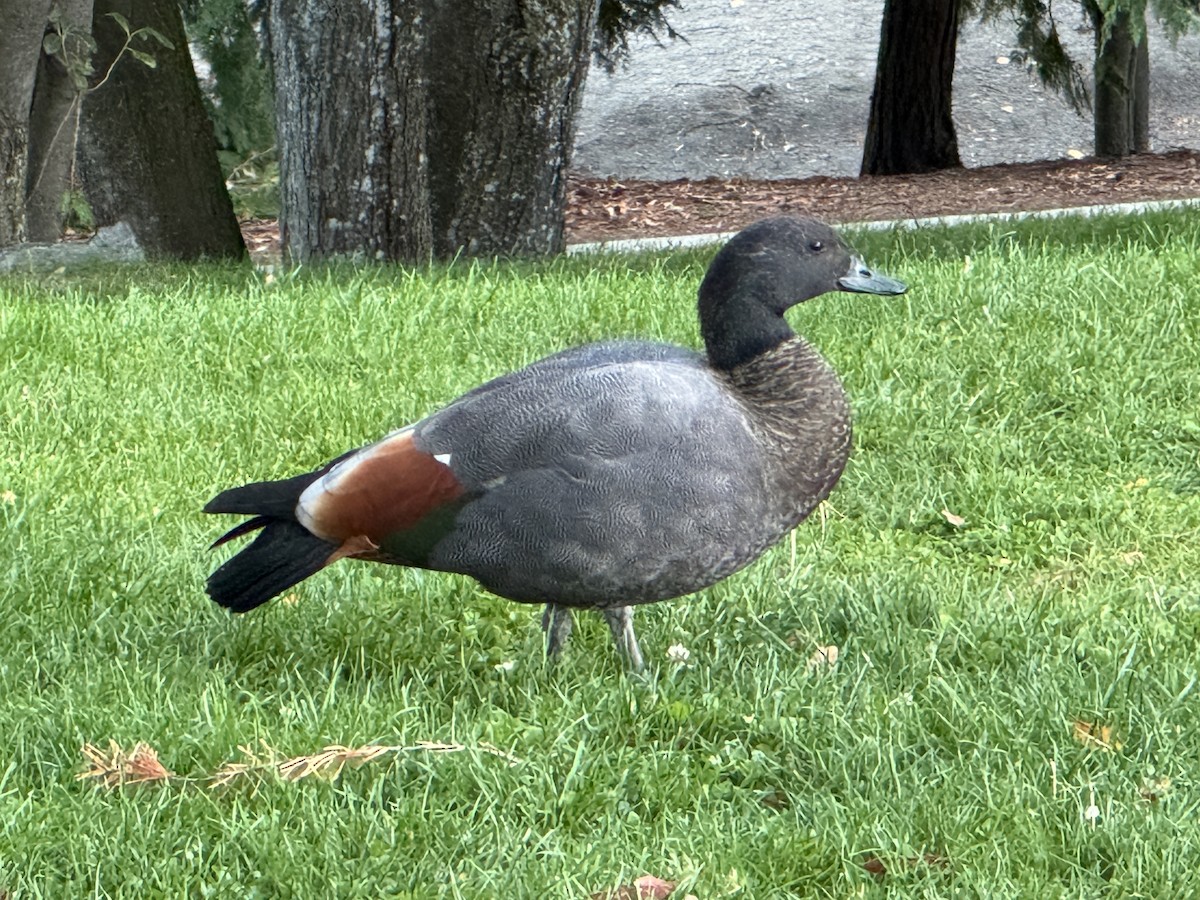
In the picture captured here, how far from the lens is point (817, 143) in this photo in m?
23.3

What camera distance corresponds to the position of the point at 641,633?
4234 millimetres

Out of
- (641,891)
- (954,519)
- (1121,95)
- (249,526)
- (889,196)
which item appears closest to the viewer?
(641,891)

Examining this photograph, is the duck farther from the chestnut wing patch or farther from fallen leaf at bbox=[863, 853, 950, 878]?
fallen leaf at bbox=[863, 853, 950, 878]

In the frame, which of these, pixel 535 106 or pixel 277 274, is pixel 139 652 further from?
pixel 535 106

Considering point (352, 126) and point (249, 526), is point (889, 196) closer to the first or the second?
point (352, 126)

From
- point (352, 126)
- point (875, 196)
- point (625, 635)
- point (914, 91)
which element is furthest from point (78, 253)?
point (914, 91)

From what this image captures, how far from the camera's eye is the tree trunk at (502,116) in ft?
28.1

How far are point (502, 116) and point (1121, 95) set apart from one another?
33.7ft

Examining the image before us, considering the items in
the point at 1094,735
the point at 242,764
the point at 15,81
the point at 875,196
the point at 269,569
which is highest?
the point at 15,81

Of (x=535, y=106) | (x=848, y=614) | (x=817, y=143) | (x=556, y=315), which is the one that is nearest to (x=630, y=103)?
(x=817, y=143)

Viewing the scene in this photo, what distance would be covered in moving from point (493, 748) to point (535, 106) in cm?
579

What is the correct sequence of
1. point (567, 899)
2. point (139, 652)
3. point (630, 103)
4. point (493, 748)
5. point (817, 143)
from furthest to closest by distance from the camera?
1. point (630, 103)
2. point (817, 143)
3. point (139, 652)
4. point (493, 748)
5. point (567, 899)

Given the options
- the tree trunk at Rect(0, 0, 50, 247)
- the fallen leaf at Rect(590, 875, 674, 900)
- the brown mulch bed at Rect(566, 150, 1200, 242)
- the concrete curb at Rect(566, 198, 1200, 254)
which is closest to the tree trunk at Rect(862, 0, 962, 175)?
the brown mulch bed at Rect(566, 150, 1200, 242)

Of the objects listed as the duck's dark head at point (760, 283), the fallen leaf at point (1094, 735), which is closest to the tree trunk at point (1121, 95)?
the duck's dark head at point (760, 283)
